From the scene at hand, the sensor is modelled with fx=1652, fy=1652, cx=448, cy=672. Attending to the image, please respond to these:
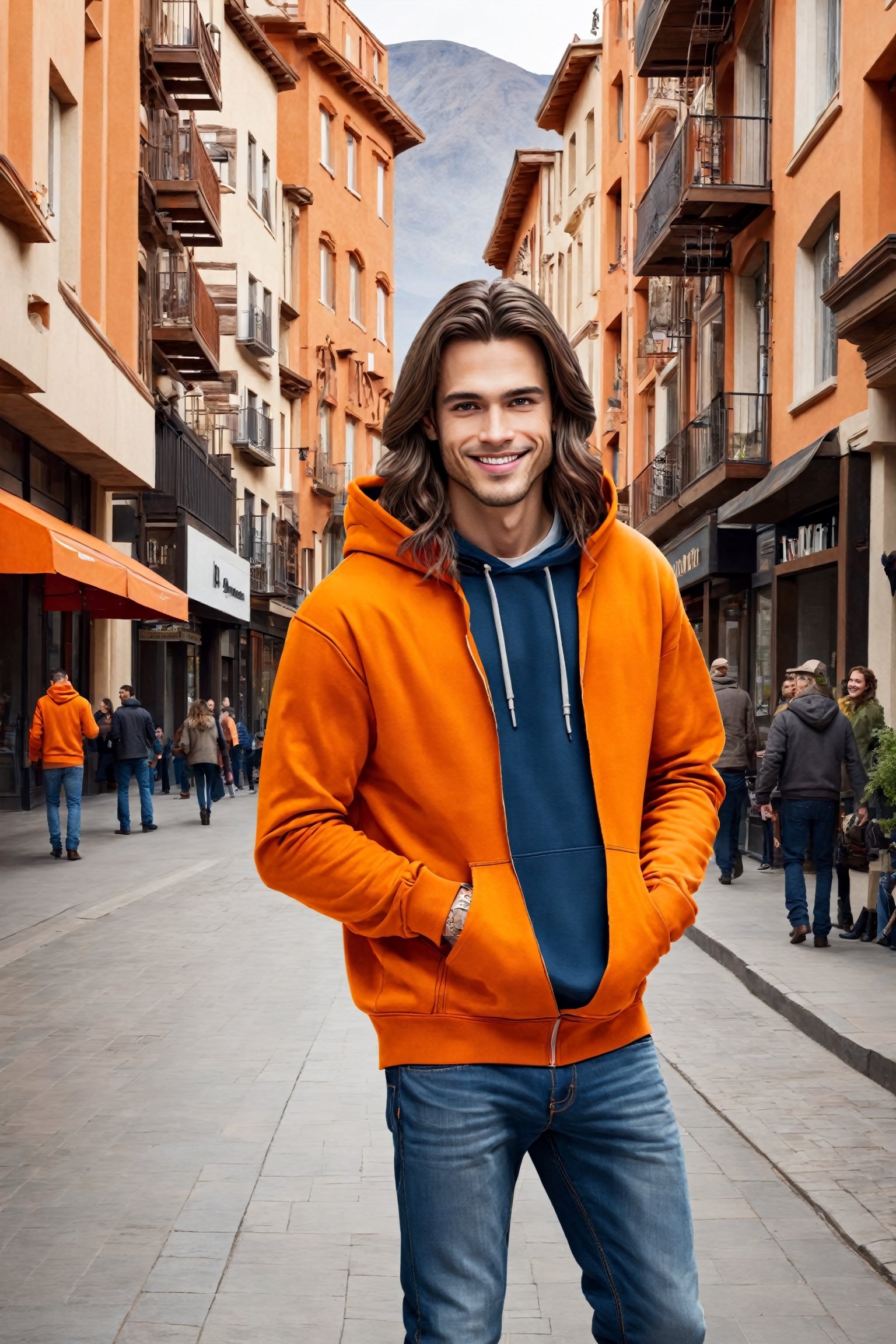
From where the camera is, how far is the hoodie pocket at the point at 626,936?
2.34m

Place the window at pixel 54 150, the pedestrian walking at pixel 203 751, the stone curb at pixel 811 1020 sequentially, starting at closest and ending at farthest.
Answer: the stone curb at pixel 811 1020
the window at pixel 54 150
the pedestrian walking at pixel 203 751

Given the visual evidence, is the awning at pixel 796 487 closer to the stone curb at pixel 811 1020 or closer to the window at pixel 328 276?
the stone curb at pixel 811 1020

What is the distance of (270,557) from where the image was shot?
45.6m

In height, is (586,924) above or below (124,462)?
below

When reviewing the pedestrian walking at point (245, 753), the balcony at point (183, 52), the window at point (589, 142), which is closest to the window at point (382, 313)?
the window at point (589, 142)

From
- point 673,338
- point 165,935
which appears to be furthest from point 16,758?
point 673,338

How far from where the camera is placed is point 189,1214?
5035 millimetres

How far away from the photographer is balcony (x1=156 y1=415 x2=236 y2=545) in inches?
1228

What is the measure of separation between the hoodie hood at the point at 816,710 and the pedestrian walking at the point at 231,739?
1995cm

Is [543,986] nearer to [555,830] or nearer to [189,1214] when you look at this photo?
[555,830]

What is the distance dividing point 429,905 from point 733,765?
43.3ft

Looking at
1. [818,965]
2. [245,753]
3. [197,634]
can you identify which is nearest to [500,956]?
[818,965]

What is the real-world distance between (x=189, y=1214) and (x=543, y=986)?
3114mm

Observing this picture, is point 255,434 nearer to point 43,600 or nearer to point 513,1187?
point 43,600
